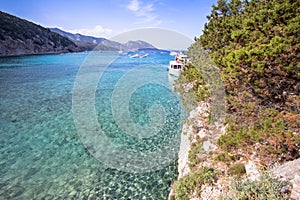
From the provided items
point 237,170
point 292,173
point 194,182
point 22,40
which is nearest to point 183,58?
point 237,170

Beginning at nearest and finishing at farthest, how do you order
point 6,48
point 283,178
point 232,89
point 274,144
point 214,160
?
1. point 283,178
2. point 274,144
3. point 214,160
4. point 232,89
5. point 6,48

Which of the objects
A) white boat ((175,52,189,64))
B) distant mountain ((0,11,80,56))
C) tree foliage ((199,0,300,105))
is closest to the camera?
tree foliage ((199,0,300,105))

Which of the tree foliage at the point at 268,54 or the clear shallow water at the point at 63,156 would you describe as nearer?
the tree foliage at the point at 268,54

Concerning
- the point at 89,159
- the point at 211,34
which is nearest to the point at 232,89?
the point at 211,34

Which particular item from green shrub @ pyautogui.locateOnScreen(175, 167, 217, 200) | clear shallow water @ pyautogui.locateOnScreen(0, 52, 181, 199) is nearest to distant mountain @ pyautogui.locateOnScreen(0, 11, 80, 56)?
clear shallow water @ pyautogui.locateOnScreen(0, 52, 181, 199)

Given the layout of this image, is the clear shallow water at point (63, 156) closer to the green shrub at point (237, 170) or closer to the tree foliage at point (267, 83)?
the green shrub at point (237, 170)

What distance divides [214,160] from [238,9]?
8437mm

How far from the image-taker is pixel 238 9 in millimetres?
10398

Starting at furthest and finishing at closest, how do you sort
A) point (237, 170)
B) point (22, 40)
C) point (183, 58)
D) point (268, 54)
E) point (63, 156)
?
point (22, 40) → point (183, 58) → point (63, 156) → point (237, 170) → point (268, 54)

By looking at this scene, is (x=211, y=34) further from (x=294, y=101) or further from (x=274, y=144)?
(x=274, y=144)

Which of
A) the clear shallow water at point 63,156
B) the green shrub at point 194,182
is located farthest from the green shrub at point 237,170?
the clear shallow water at point 63,156

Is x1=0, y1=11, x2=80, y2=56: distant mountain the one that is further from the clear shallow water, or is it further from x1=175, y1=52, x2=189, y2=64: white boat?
x1=175, y1=52, x2=189, y2=64: white boat

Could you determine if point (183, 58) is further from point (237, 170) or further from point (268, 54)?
point (237, 170)

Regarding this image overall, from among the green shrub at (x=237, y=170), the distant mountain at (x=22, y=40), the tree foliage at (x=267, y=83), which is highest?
the distant mountain at (x=22, y=40)
